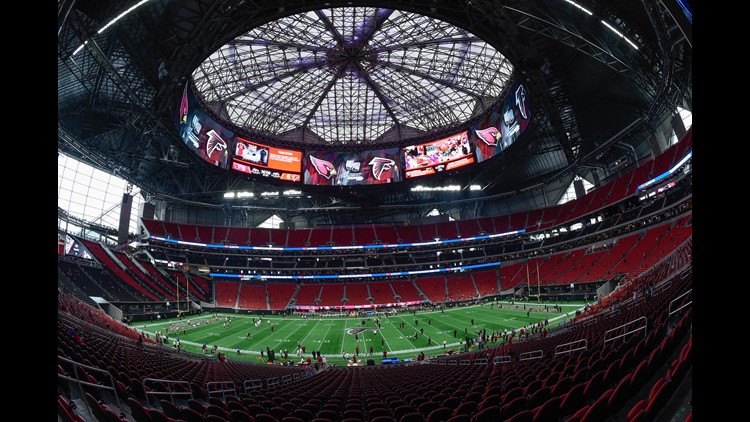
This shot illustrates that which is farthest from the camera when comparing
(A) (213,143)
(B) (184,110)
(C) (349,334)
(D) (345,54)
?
(A) (213,143)

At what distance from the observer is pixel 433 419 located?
16.9 feet

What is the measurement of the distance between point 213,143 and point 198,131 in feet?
9.53

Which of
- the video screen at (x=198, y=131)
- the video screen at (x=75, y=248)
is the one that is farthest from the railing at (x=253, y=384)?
the video screen at (x=75, y=248)

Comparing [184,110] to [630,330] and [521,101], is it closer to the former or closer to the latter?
[521,101]

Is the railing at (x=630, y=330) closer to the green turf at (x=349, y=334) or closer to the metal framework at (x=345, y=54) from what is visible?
the green turf at (x=349, y=334)

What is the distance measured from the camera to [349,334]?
120ft

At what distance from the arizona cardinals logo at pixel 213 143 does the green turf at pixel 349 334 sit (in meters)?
23.1

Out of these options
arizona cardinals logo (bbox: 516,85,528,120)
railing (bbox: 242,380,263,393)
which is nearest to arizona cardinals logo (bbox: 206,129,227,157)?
railing (bbox: 242,380,263,393)

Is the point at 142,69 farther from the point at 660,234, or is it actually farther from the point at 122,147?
the point at 660,234

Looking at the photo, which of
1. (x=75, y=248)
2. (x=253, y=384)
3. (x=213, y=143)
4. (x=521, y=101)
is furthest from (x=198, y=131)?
(x=521, y=101)

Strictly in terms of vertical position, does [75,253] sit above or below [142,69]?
below

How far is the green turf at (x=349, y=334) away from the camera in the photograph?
97.6 feet
